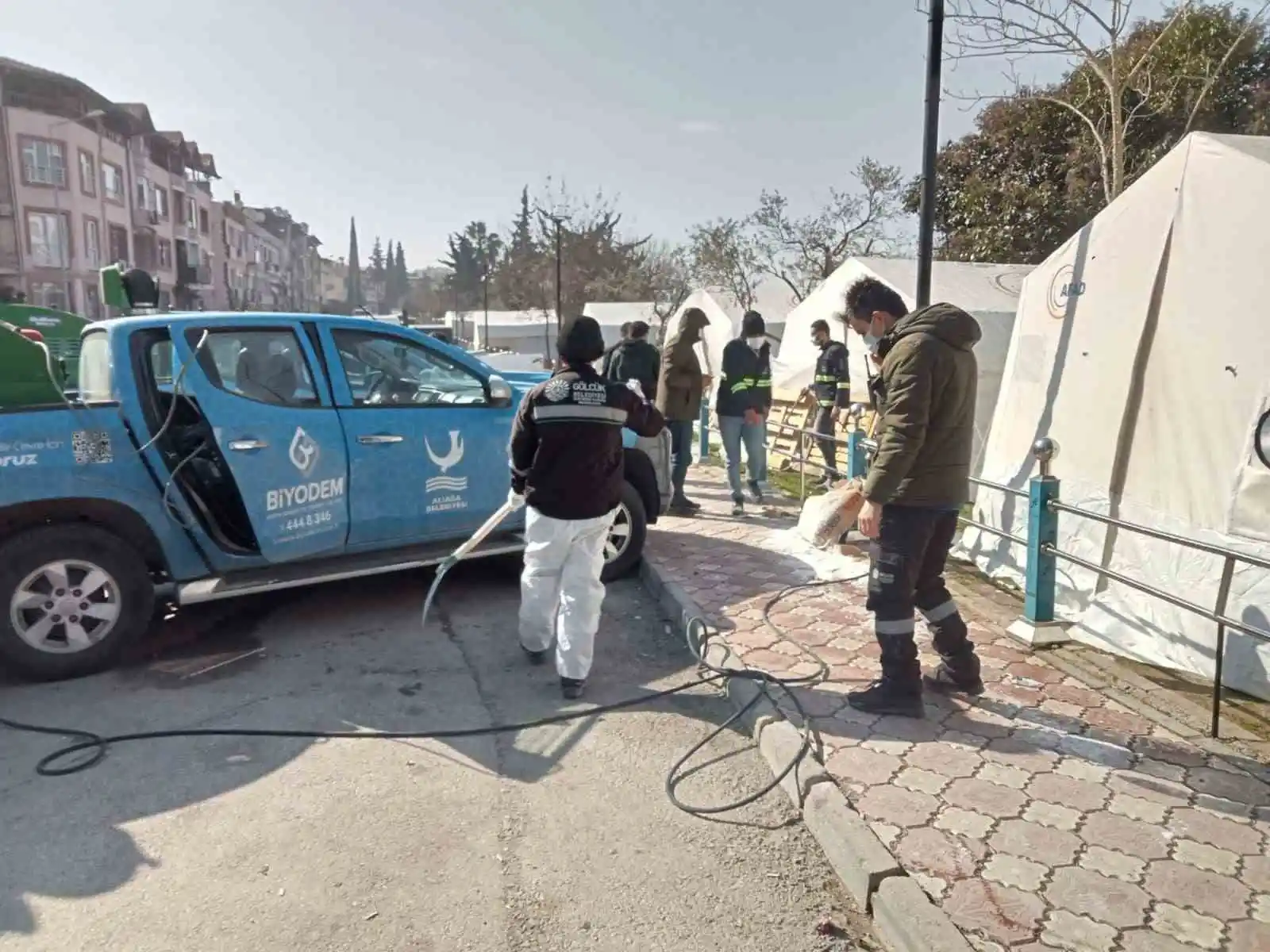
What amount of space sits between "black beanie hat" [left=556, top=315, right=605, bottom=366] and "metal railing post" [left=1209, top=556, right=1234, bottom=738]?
2.77 meters

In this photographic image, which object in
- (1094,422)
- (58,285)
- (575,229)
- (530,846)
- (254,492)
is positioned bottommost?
(530,846)

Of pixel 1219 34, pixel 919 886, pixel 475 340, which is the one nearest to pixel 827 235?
pixel 1219 34

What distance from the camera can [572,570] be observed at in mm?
4258

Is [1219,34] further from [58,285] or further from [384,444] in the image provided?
[58,285]

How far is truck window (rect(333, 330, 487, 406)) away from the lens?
534 centimetres

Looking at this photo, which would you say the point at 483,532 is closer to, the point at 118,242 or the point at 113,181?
the point at 113,181

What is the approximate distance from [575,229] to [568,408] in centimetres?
3764

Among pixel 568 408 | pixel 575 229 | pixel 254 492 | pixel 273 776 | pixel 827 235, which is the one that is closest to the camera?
pixel 273 776

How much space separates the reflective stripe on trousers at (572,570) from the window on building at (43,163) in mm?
45406

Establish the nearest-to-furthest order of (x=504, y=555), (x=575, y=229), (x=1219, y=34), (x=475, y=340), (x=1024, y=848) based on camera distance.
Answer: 1. (x=1024, y=848)
2. (x=504, y=555)
3. (x=1219, y=34)
4. (x=575, y=229)
5. (x=475, y=340)

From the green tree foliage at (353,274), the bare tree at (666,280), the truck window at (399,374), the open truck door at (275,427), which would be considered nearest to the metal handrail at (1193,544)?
the truck window at (399,374)

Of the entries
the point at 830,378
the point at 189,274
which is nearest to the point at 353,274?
the point at 189,274

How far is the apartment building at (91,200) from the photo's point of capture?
3853 cm

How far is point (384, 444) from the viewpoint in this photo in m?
5.27
